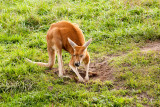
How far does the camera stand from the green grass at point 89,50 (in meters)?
5.27

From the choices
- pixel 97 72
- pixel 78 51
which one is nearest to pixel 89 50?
pixel 97 72

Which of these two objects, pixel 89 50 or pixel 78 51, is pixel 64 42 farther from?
pixel 89 50

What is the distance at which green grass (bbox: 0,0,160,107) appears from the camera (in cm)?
527

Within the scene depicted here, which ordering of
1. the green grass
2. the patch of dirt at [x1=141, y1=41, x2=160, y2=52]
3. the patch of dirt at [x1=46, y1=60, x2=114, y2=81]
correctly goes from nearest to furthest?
the green grass
the patch of dirt at [x1=46, y1=60, x2=114, y2=81]
the patch of dirt at [x1=141, y1=41, x2=160, y2=52]

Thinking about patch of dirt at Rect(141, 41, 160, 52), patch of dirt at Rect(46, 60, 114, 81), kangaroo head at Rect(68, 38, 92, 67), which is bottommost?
patch of dirt at Rect(46, 60, 114, 81)

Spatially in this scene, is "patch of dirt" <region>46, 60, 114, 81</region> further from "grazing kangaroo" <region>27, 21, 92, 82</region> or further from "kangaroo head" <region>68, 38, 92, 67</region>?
"kangaroo head" <region>68, 38, 92, 67</region>

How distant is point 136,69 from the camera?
6094 mm

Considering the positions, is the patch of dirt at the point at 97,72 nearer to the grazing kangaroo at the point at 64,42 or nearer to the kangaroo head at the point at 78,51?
the grazing kangaroo at the point at 64,42

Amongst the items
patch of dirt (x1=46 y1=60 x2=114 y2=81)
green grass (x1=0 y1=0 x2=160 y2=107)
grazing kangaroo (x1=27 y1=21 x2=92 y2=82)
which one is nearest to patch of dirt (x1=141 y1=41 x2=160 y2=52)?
green grass (x1=0 y1=0 x2=160 y2=107)

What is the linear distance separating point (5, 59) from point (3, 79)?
112cm

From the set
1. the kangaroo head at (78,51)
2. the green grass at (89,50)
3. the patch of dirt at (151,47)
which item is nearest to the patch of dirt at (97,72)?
the green grass at (89,50)

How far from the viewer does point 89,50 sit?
24.6 ft

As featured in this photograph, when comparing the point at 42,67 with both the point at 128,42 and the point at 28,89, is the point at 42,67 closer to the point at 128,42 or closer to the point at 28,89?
the point at 28,89

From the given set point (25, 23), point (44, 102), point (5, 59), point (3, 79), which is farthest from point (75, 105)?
point (25, 23)
